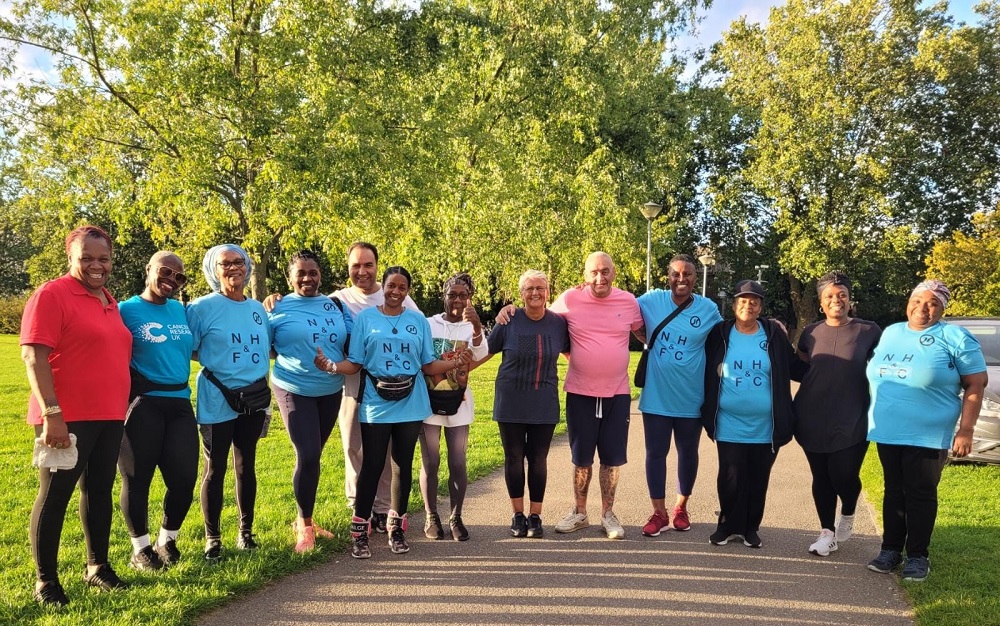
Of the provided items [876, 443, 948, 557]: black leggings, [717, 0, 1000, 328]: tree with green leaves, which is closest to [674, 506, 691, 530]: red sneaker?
[876, 443, 948, 557]: black leggings

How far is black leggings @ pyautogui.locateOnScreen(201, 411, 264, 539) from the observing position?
4.53 m

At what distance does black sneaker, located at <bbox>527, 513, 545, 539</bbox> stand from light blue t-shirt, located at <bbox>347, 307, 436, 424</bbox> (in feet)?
3.93

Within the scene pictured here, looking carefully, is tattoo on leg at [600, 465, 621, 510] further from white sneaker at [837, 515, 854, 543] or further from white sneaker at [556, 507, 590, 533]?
white sneaker at [837, 515, 854, 543]

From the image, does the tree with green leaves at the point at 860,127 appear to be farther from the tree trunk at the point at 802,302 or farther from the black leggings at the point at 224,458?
the black leggings at the point at 224,458

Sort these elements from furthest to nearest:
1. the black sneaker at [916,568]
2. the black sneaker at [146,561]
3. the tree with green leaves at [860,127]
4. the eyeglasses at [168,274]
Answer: the tree with green leaves at [860,127], the black sneaker at [916,568], the black sneaker at [146,561], the eyeglasses at [168,274]

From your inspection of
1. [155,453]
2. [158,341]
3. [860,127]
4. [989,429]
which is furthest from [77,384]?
[860,127]

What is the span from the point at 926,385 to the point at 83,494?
5.02 meters

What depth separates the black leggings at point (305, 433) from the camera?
4781 mm

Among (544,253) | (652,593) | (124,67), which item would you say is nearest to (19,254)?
(544,253)

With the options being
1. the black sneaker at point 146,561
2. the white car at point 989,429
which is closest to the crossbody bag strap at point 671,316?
the black sneaker at point 146,561

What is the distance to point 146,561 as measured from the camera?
4.36m

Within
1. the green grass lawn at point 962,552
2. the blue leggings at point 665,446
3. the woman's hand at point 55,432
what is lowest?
the green grass lawn at point 962,552

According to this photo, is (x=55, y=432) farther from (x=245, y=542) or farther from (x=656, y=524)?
(x=656, y=524)

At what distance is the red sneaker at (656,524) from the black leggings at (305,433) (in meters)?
2.39
